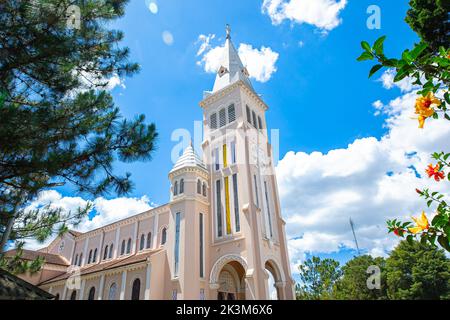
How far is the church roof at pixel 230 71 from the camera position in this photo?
89.7 ft

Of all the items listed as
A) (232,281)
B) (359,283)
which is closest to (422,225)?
(232,281)

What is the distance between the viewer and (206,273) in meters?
19.8

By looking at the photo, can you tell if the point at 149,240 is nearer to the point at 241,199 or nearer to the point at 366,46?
the point at 241,199

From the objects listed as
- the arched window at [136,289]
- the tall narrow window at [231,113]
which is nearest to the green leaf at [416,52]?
the arched window at [136,289]

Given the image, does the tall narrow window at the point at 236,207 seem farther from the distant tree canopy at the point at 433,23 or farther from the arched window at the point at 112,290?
the distant tree canopy at the point at 433,23

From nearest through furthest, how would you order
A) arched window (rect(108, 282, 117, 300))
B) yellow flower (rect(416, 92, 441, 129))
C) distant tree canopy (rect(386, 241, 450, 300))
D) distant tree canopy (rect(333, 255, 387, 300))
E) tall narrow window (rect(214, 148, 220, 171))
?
1. yellow flower (rect(416, 92, 441, 129))
2. arched window (rect(108, 282, 117, 300))
3. tall narrow window (rect(214, 148, 220, 171))
4. distant tree canopy (rect(386, 241, 450, 300))
5. distant tree canopy (rect(333, 255, 387, 300))

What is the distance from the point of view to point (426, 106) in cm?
191

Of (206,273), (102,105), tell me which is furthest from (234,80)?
(102,105)

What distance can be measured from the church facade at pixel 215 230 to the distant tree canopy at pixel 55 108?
44.0 feet

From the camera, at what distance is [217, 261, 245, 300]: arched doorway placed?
20812 mm

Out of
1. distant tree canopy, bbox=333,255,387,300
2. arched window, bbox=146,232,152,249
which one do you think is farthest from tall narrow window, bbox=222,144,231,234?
distant tree canopy, bbox=333,255,387,300

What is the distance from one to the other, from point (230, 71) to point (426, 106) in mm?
27850

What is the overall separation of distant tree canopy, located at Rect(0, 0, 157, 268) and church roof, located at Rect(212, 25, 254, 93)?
2015cm

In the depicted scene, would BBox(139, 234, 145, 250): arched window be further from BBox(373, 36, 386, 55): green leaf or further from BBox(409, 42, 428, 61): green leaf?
BBox(409, 42, 428, 61): green leaf
